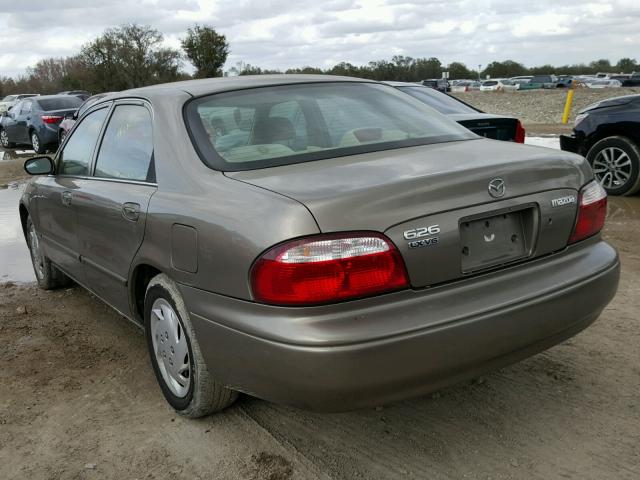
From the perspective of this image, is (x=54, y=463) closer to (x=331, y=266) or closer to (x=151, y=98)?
(x=331, y=266)

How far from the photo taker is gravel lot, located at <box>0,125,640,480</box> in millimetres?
2668

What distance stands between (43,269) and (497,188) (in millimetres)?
4017

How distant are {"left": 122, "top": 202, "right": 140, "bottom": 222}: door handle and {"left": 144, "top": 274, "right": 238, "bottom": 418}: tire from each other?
0.32 m

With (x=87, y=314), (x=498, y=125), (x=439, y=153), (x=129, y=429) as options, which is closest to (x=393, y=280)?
(x=439, y=153)

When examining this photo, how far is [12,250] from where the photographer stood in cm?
700

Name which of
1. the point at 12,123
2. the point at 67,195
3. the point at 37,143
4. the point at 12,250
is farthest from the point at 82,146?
the point at 12,123

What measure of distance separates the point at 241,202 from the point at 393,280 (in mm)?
662

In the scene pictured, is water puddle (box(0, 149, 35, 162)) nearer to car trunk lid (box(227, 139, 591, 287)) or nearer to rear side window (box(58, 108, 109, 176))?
rear side window (box(58, 108, 109, 176))

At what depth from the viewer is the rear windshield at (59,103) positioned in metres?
17.4

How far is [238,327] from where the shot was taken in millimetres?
2434

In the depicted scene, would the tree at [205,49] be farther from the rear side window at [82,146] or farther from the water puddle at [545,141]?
the rear side window at [82,146]

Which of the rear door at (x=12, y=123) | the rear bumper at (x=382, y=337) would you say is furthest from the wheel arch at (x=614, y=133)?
the rear door at (x=12, y=123)

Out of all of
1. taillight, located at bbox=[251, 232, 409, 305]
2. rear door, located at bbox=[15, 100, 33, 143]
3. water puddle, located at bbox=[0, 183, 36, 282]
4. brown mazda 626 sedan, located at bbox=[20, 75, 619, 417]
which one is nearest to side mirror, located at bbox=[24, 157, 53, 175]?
brown mazda 626 sedan, located at bbox=[20, 75, 619, 417]

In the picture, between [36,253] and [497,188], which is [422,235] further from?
[36,253]
